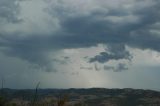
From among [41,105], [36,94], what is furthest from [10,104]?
[36,94]

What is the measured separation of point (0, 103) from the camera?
32531 millimetres

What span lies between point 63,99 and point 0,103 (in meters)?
15.0

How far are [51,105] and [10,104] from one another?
1006 cm

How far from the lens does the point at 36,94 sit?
65.1ft

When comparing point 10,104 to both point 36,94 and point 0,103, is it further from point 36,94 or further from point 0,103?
point 36,94

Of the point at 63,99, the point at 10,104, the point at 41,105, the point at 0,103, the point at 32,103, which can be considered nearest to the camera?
the point at 63,99

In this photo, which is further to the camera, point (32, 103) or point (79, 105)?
point (79, 105)

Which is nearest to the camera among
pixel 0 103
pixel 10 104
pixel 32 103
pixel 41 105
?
pixel 32 103

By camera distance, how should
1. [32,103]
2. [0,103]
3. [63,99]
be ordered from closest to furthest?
[63,99] → [32,103] → [0,103]

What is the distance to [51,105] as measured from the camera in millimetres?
20656

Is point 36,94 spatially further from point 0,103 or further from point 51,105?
point 0,103

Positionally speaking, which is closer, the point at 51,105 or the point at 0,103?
the point at 51,105

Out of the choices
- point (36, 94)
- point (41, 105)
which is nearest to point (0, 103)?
point (41, 105)

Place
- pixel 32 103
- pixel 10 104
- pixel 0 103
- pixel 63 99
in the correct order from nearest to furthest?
pixel 63 99 < pixel 32 103 < pixel 10 104 < pixel 0 103
